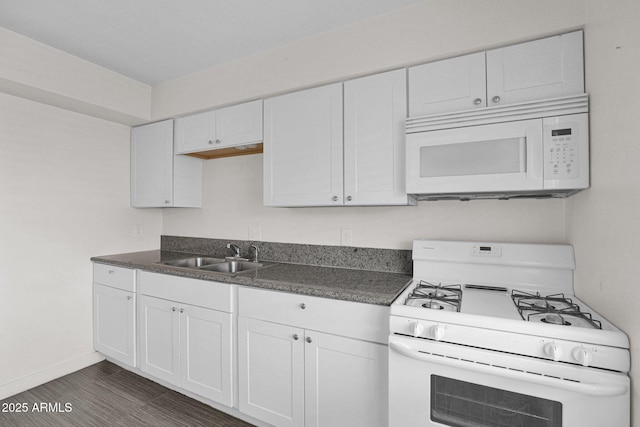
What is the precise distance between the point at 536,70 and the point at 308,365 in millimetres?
1801

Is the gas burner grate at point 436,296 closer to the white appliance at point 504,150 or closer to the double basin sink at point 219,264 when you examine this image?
the white appliance at point 504,150

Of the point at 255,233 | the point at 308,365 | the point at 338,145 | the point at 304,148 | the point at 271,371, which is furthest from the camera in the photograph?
the point at 255,233

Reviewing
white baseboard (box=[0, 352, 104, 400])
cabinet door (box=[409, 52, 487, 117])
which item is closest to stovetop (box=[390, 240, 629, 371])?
cabinet door (box=[409, 52, 487, 117])

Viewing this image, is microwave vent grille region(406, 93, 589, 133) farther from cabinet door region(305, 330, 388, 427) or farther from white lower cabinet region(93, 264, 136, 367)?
white lower cabinet region(93, 264, 136, 367)

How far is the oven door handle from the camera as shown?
3.15ft

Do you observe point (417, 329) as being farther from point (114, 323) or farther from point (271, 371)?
point (114, 323)

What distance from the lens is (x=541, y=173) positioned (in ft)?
4.46

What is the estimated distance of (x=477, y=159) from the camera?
148cm

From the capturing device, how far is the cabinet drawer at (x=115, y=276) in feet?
7.64

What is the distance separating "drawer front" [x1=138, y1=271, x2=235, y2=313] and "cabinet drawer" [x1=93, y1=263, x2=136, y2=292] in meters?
0.10

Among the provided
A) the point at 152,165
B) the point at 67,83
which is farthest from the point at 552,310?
the point at 67,83

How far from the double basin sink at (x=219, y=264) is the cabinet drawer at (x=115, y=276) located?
0.85ft

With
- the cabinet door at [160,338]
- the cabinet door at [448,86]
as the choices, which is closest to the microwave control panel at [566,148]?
the cabinet door at [448,86]

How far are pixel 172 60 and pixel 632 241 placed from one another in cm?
274
